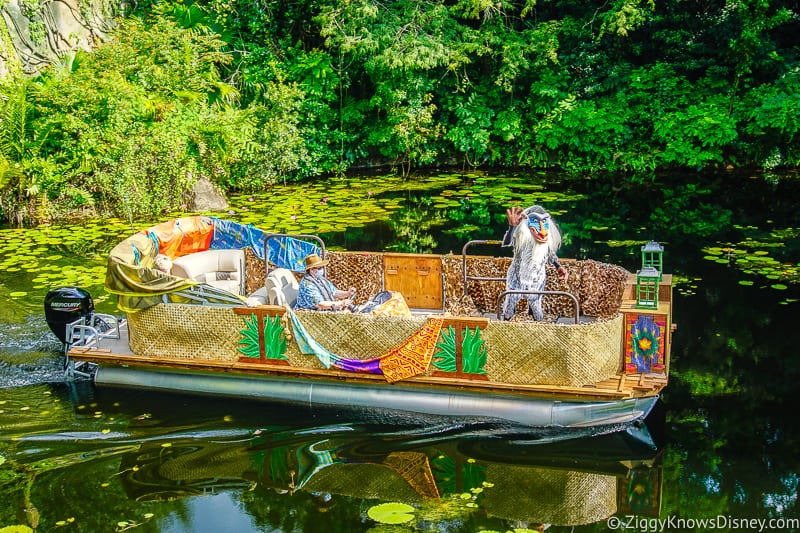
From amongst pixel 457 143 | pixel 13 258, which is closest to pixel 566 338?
pixel 13 258

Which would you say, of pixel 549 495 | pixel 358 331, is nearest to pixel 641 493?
pixel 549 495

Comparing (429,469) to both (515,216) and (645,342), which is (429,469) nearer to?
(645,342)

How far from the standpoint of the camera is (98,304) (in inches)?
440

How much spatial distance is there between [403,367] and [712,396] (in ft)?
10.3

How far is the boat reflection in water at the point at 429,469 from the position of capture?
22.7ft

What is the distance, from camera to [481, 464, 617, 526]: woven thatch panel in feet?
21.9

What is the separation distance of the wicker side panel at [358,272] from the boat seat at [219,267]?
1029 millimetres

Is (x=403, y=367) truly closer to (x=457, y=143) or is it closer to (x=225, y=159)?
(x=225, y=159)

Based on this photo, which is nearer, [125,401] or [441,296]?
[125,401]

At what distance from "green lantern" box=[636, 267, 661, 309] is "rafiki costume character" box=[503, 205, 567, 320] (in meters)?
1.11

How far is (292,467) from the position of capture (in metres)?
7.56

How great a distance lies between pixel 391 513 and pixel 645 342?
2.67 m

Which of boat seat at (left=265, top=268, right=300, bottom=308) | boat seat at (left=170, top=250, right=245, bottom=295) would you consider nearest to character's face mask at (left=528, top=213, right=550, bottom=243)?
boat seat at (left=265, top=268, right=300, bottom=308)

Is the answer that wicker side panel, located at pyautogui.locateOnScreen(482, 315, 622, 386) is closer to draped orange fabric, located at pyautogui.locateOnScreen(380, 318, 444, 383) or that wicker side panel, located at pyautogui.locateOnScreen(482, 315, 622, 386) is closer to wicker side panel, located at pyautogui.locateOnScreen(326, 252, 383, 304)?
draped orange fabric, located at pyautogui.locateOnScreen(380, 318, 444, 383)
